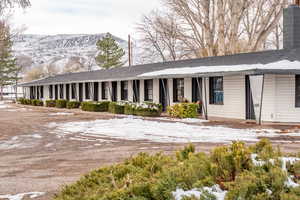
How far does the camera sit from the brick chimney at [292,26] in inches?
690

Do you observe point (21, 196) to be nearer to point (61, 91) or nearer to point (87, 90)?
point (87, 90)

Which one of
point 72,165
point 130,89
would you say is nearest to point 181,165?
point 72,165

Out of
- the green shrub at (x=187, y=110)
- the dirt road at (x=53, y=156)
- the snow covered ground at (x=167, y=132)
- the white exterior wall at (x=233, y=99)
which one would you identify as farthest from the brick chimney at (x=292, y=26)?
the dirt road at (x=53, y=156)

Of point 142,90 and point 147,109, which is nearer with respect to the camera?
point 147,109

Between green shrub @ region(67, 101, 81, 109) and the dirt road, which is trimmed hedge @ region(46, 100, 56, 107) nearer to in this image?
green shrub @ region(67, 101, 81, 109)

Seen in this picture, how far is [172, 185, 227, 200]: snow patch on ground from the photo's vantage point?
272 cm

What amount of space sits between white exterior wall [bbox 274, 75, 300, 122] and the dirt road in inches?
180

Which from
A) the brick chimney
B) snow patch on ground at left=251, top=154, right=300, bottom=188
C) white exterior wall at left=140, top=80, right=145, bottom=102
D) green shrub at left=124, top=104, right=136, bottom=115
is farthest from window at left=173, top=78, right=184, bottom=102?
snow patch on ground at left=251, top=154, right=300, bottom=188

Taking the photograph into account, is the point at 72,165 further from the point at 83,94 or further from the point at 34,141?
the point at 83,94

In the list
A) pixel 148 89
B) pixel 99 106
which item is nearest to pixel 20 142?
pixel 148 89

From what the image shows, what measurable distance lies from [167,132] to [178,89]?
8.57 meters

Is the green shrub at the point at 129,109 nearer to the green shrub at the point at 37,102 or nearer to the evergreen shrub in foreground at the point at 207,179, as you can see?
the evergreen shrub in foreground at the point at 207,179

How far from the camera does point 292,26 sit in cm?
1756

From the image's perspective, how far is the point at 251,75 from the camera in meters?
14.9
